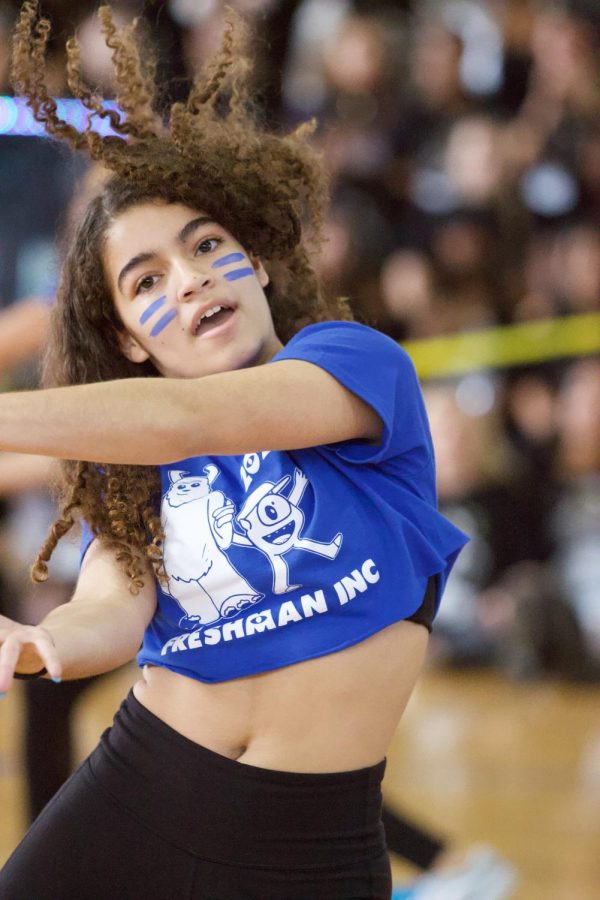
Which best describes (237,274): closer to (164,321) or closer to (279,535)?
(164,321)

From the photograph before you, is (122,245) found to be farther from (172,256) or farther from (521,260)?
(521,260)

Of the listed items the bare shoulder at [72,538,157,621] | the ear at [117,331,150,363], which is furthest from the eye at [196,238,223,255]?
the bare shoulder at [72,538,157,621]

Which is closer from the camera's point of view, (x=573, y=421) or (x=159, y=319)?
(x=159, y=319)

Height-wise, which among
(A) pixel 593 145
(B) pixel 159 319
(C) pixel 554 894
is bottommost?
(C) pixel 554 894

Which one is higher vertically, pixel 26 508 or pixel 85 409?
pixel 85 409

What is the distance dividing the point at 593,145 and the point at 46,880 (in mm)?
3646

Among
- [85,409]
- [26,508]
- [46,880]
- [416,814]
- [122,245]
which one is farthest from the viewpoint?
[26,508]

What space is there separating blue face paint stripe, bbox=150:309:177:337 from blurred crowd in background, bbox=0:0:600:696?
3.03 meters

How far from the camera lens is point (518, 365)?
14.5ft

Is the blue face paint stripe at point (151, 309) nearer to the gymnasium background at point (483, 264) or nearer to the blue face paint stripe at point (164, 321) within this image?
the blue face paint stripe at point (164, 321)

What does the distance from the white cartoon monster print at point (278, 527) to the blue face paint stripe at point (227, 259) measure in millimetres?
248

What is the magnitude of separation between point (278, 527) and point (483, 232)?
135 inches

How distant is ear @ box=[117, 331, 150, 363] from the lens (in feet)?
4.35

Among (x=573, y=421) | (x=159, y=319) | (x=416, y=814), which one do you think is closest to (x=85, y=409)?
(x=159, y=319)
